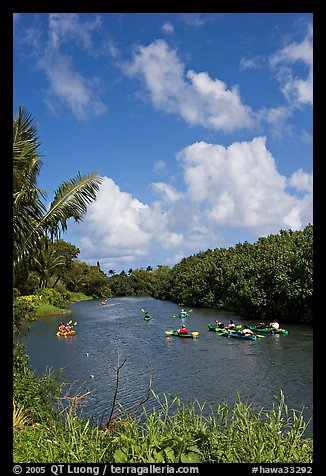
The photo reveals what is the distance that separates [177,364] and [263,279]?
1196 cm

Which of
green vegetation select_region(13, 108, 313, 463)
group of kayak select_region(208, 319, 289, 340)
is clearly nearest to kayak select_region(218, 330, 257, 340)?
group of kayak select_region(208, 319, 289, 340)

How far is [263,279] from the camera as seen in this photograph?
23.8m

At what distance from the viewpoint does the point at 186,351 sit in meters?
15.1

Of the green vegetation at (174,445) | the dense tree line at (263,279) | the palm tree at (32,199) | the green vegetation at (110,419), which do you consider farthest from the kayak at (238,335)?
the green vegetation at (174,445)

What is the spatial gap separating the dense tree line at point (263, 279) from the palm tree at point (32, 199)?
47.3 feet

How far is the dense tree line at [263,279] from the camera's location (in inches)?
827

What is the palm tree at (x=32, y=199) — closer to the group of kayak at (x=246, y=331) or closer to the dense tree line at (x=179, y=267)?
the dense tree line at (x=179, y=267)

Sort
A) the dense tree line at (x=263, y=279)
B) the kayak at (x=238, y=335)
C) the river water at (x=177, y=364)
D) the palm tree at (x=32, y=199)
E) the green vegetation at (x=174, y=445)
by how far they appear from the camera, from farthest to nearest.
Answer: the dense tree line at (x=263, y=279) < the kayak at (x=238, y=335) < the river water at (x=177, y=364) < the palm tree at (x=32, y=199) < the green vegetation at (x=174, y=445)

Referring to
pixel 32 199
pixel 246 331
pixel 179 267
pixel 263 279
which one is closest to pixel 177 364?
pixel 246 331

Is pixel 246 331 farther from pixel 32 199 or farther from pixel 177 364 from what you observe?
pixel 32 199

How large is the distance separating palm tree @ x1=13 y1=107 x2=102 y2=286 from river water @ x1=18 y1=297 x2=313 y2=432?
2097 millimetres
